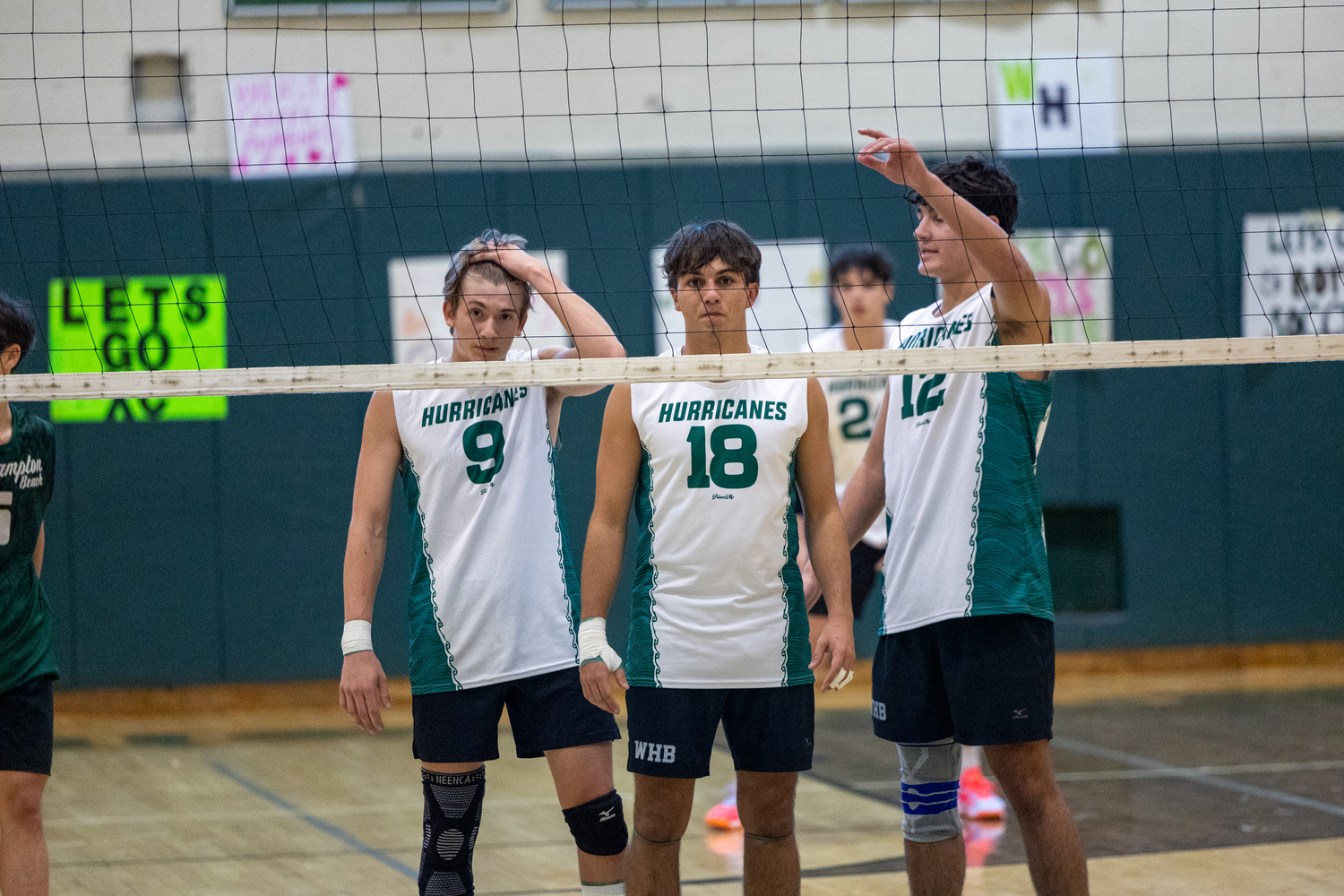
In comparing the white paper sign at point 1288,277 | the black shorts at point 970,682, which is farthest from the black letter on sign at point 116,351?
the white paper sign at point 1288,277

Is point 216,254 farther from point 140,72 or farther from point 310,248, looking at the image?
point 140,72

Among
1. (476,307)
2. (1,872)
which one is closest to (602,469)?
(476,307)

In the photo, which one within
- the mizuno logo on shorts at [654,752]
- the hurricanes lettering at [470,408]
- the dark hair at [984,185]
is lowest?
the mizuno logo on shorts at [654,752]

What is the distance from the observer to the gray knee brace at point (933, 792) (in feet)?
9.43

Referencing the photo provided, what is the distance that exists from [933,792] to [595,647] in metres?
0.83

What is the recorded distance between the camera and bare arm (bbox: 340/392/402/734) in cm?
275

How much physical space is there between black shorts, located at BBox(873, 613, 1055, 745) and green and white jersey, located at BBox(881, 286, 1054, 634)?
45 millimetres

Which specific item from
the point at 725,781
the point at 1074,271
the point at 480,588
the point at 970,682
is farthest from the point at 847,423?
the point at 480,588

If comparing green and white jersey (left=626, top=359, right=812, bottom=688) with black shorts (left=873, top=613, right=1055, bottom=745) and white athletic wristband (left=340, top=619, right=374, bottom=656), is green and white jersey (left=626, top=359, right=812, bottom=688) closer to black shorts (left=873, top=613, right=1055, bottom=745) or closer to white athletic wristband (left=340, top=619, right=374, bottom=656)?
black shorts (left=873, top=613, right=1055, bottom=745)

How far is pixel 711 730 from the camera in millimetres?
2689

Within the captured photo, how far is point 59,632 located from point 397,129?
3.16 m

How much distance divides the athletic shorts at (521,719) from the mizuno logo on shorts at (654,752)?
162 millimetres

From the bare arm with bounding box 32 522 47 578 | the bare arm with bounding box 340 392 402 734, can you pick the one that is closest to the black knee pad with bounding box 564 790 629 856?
the bare arm with bounding box 340 392 402 734

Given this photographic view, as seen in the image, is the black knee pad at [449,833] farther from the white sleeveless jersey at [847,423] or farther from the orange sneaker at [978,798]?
the white sleeveless jersey at [847,423]
